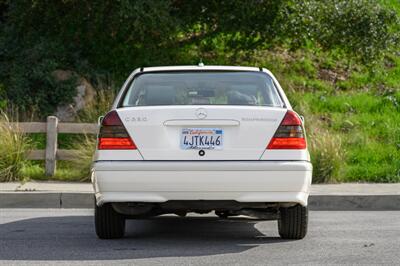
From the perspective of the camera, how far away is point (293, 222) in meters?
9.76

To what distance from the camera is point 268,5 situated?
2275cm

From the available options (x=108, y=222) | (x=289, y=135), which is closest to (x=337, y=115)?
(x=108, y=222)

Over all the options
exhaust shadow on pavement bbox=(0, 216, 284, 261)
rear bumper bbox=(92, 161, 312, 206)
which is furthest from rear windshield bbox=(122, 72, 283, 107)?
exhaust shadow on pavement bbox=(0, 216, 284, 261)

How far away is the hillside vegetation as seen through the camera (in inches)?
847

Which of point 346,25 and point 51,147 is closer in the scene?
point 51,147

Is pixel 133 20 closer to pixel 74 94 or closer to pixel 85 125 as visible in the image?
pixel 74 94

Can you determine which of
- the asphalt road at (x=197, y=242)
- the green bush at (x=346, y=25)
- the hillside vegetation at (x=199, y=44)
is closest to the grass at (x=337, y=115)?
the hillside vegetation at (x=199, y=44)

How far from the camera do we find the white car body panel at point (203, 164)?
9016 millimetres

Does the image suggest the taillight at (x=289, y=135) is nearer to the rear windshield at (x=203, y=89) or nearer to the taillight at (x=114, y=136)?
the rear windshield at (x=203, y=89)

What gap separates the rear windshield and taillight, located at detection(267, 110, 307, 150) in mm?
341

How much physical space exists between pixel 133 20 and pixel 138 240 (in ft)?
39.0

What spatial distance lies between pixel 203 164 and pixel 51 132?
7567 millimetres

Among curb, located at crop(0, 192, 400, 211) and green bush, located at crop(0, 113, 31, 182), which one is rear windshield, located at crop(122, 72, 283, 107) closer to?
curb, located at crop(0, 192, 400, 211)

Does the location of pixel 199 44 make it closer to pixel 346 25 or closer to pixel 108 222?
pixel 346 25
